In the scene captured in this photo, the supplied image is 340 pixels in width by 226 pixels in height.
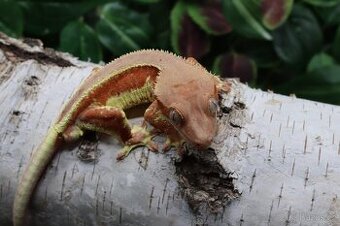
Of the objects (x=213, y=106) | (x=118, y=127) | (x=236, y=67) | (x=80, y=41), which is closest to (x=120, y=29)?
(x=80, y=41)

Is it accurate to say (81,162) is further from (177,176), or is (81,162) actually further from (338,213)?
(338,213)

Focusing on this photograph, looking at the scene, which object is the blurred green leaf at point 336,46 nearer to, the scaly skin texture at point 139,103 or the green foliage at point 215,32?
the green foliage at point 215,32

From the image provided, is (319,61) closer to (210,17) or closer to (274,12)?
(274,12)

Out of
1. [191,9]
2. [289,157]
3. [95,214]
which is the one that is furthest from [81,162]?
[191,9]

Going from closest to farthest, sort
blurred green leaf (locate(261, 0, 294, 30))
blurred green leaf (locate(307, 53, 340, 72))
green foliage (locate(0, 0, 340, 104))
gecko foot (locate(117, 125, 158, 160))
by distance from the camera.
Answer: gecko foot (locate(117, 125, 158, 160)), blurred green leaf (locate(261, 0, 294, 30)), green foliage (locate(0, 0, 340, 104)), blurred green leaf (locate(307, 53, 340, 72))

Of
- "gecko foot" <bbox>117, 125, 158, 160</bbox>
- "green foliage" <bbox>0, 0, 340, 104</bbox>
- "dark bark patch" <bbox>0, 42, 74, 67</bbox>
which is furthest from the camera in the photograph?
"green foliage" <bbox>0, 0, 340, 104</bbox>

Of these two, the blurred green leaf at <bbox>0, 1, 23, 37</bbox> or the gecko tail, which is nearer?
the gecko tail

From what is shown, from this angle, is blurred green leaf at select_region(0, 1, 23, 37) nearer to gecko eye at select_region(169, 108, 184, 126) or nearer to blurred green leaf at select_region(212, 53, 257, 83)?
blurred green leaf at select_region(212, 53, 257, 83)

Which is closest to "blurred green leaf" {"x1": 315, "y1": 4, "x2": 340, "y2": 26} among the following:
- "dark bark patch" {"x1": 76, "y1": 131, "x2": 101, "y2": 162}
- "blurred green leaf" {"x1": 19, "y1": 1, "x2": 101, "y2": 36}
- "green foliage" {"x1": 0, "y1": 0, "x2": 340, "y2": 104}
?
"green foliage" {"x1": 0, "y1": 0, "x2": 340, "y2": 104}
